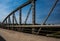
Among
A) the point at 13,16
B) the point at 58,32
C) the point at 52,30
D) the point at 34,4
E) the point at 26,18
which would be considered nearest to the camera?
the point at 58,32

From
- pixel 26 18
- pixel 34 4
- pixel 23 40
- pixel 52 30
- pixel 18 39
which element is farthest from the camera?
pixel 26 18

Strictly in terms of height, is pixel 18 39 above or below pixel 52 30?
below

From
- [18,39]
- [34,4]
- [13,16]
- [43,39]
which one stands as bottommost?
[13,16]

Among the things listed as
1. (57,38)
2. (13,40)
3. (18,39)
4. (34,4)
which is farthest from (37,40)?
(34,4)

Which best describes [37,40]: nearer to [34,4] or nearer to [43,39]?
[43,39]

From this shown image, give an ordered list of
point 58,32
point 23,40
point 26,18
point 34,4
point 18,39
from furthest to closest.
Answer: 1. point 26,18
2. point 34,4
3. point 18,39
4. point 23,40
5. point 58,32

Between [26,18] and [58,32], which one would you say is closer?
[58,32]

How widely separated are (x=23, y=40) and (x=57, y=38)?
7.02ft

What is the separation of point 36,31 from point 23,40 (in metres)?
1.21

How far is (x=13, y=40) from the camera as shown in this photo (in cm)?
893

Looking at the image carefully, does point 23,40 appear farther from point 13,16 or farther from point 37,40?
point 13,16

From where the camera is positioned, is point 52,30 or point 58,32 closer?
point 58,32

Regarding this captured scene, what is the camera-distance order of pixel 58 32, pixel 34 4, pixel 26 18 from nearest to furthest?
1. pixel 58 32
2. pixel 34 4
3. pixel 26 18

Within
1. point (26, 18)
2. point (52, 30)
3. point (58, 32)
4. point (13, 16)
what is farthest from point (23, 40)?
point (13, 16)
